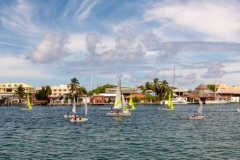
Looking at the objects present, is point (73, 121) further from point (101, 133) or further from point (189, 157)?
point (189, 157)

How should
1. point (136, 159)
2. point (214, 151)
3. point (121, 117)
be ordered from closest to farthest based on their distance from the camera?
point (136, 159), point (214, 151), point (121, 117)

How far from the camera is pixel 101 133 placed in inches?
2667

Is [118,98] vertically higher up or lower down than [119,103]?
higher up

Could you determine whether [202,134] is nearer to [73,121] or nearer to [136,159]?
[136,159]

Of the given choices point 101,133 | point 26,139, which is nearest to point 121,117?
point 101,133

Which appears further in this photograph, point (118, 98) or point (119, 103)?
point (119, 103)

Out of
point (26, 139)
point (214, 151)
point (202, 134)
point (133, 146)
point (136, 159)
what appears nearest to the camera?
point (136, 159)

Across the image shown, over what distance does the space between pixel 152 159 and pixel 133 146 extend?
8953 millimetres

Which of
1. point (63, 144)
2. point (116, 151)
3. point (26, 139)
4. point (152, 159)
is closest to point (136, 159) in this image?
point (152, 159)

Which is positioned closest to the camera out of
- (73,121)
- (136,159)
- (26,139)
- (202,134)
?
(136,159)

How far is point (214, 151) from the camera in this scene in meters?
47.0

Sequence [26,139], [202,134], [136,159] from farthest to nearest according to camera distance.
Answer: [202,134] < [26,139] < [136,159]

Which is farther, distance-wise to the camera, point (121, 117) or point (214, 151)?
point (121, 117)

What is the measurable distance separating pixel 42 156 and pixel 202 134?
101ft
